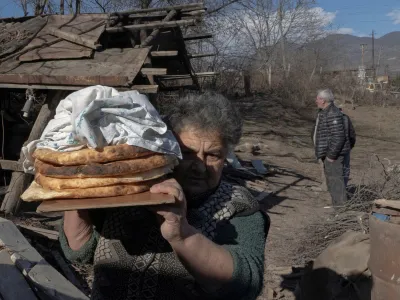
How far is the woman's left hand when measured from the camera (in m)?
1.70

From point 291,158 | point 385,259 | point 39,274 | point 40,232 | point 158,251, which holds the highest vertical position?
point 158,251

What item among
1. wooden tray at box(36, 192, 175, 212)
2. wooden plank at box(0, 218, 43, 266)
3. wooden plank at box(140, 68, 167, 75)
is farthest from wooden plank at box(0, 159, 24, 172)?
wooden tray at box(36, 192, 175, 212)

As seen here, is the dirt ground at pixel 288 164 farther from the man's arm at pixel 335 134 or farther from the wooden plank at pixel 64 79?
the wooden plank at pixel 64 79

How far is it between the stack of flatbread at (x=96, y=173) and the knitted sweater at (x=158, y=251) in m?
0.37

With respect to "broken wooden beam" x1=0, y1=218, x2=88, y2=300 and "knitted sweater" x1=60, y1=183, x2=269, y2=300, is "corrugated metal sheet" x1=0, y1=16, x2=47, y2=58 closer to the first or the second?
"broken wooden beam" x1=0, y1=218, x2=88, y2=300

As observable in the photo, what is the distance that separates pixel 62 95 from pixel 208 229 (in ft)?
19.5

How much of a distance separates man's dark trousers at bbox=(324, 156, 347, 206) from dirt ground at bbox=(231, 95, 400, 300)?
0.39 metres

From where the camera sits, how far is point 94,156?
5.62 ft

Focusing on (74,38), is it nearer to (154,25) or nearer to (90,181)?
(154,25)

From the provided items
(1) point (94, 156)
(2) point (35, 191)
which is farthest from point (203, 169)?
(2) point (35, 191)

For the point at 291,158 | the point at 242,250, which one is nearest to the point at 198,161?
the point at 242,250

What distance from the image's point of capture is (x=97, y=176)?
1710 millimetres

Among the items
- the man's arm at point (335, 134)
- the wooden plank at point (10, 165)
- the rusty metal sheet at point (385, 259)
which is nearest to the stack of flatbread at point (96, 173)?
the rusty metal sheet at point (385, 259)

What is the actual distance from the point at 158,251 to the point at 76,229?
13.7 inches
